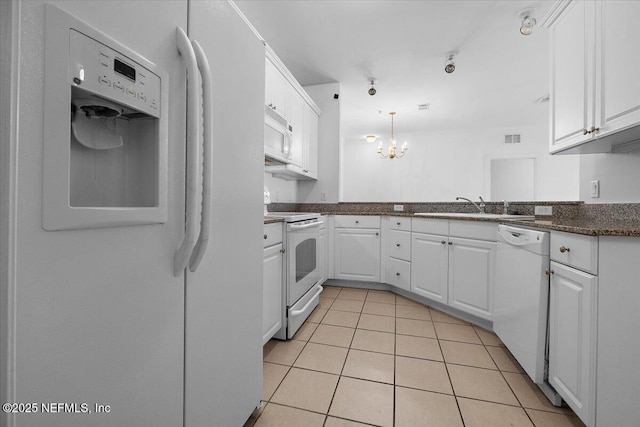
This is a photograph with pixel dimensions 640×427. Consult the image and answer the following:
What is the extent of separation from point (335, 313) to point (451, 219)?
4.19ft

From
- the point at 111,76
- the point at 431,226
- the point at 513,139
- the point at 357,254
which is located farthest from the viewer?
the point at 513,139

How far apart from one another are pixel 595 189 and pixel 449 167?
14.1 ft

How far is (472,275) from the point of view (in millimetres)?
2209

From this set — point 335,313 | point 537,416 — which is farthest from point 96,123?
point 335,313

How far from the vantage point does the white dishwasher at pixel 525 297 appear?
1.40 m

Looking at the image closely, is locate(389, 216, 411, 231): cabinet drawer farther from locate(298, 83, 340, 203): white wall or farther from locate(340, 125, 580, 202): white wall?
locate(340, 125, 580, 202): white wall

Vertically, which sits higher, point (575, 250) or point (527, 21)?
point (527, 21)

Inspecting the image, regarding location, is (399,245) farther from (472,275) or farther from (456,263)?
(472,275)

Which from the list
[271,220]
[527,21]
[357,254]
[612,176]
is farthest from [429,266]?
[527,21]

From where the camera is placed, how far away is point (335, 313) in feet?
8.21

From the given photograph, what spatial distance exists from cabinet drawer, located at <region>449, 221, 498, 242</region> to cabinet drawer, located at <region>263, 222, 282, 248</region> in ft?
4.77

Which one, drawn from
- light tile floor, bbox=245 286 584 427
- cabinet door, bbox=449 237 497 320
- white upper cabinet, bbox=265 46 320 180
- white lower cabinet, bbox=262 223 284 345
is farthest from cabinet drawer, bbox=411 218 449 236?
white lower cabinet, bbox=262 223 284 345

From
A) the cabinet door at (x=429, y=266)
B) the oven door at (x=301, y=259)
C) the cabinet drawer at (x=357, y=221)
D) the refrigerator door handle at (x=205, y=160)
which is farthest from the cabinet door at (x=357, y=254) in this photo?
the refrigerator door handle at (x=205, y=160)

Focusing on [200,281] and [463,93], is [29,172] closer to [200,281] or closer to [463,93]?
[200,281]
